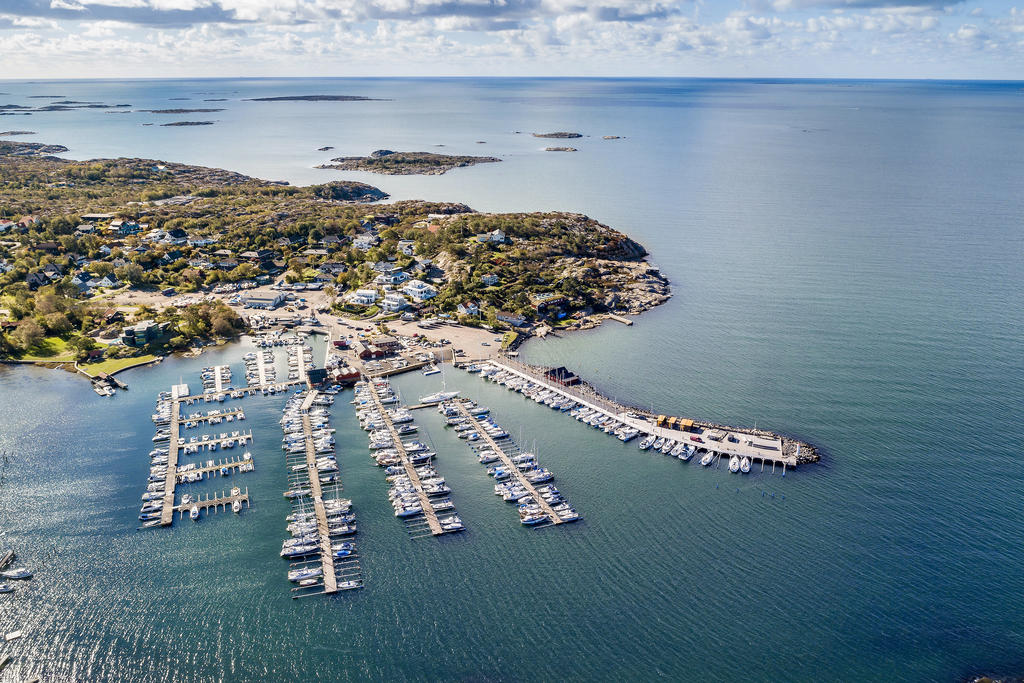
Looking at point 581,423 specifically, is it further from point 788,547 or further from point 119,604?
point 119,604

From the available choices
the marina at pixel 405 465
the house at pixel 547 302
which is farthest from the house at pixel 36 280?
the house at pixel 547 302

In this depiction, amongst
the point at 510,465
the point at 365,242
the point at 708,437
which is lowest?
the point at 510,465

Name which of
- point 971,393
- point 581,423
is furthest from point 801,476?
point 971,393

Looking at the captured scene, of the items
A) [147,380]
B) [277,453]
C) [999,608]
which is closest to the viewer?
[999,608]

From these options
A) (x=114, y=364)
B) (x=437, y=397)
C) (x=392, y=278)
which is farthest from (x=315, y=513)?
(x=392, y=278)

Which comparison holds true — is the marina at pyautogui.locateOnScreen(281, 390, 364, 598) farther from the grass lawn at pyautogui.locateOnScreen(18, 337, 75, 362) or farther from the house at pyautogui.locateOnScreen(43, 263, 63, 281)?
the house at pyautogui.locateOnScreen(43, 263, 63, 281)

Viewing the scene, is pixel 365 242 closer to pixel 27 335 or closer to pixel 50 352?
pixel 50 352
